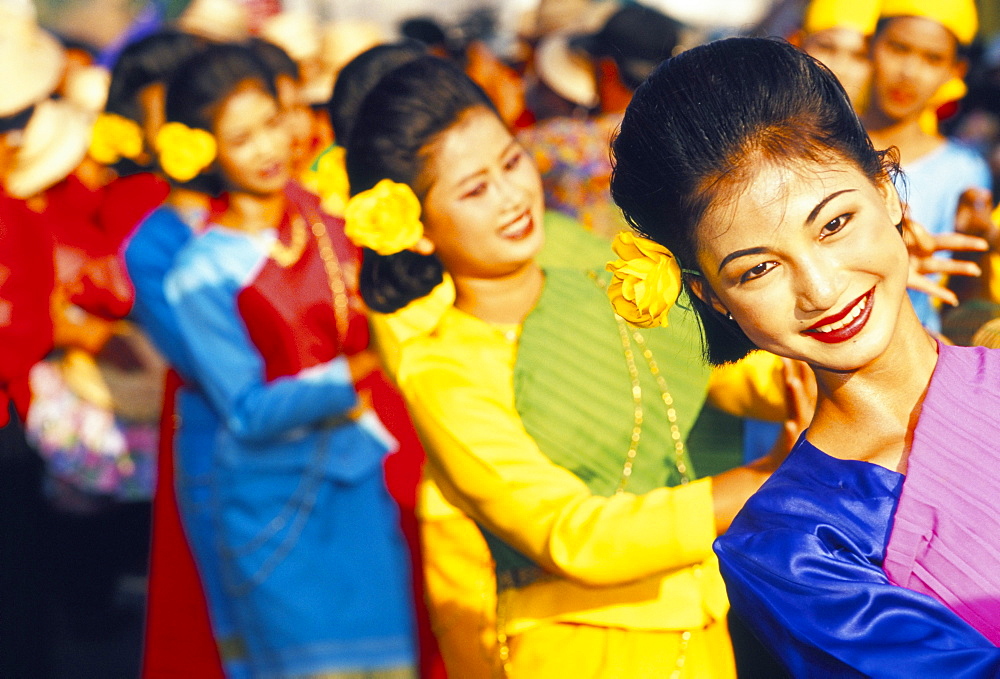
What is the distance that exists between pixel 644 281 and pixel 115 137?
3.29 metres

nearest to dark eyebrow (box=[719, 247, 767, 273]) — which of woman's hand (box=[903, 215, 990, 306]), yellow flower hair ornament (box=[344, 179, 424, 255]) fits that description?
woman's hand (box=[903, 215, 990, 306])

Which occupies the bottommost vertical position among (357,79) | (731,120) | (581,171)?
(581,171)

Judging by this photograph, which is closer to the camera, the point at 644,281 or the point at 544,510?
the point at 644,281

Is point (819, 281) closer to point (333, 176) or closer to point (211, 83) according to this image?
point (333, 176)

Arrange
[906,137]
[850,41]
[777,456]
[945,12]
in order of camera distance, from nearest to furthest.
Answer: [777,456]
[945,12]
[906,137]
[850,41]

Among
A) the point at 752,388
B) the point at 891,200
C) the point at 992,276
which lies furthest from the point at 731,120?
the point at 992,276

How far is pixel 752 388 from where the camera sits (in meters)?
2.03

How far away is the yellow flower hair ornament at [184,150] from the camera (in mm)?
3346

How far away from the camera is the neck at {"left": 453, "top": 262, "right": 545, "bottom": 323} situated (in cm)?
221

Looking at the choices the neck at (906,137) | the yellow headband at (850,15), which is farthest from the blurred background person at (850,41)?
the neck at (906,137)

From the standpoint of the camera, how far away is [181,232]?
357cm

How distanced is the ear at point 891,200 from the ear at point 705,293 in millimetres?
249

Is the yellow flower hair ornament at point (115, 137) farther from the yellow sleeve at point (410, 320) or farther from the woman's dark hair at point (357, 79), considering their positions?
the yellow sleeve at point (410, 320)

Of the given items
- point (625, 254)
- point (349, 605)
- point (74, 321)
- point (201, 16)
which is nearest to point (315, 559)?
point (349, 605)
